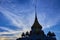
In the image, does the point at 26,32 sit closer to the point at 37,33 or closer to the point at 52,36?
the point at 37,33

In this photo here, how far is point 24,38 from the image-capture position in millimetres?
93125

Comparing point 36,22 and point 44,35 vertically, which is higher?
point 36,22

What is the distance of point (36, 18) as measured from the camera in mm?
94312

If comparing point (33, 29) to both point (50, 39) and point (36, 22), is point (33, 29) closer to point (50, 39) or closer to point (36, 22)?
point (36, 22)

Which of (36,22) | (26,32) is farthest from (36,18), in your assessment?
(26,32)

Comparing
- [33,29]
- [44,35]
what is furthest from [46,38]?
[33,29]

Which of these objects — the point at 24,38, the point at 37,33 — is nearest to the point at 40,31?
the point at 37,33

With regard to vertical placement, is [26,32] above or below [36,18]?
below

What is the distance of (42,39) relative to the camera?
8994 centimetres

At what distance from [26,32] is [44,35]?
937cm

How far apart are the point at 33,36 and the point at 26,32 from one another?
5483mm

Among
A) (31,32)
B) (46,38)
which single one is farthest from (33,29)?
(46,38)

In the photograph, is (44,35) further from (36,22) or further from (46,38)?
(36,22)

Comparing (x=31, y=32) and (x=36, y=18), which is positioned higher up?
(x=36, y=18)
